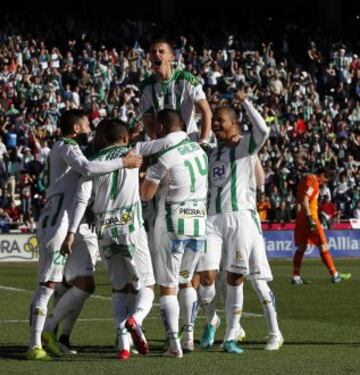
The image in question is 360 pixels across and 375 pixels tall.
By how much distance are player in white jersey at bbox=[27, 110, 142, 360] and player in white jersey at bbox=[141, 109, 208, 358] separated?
1.28 feet

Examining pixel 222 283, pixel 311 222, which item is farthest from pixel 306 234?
pixel 222 283

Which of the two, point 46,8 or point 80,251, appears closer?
point 80,251

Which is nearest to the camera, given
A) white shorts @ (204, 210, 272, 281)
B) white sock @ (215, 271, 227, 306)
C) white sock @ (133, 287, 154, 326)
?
white sock @ (133, 287, 154, 326)

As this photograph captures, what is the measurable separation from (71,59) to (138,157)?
100 ft

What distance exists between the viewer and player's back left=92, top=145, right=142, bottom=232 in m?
11.5

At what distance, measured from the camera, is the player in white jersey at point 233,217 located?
40.3 feet

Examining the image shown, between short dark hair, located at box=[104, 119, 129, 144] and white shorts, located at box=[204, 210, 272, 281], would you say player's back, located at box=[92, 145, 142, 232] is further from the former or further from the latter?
white shorts, located at box=[204, 210, 272, 281]

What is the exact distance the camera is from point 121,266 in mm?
11742

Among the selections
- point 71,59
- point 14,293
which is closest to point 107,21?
point 71,59

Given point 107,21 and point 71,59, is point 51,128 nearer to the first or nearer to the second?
point 71,59

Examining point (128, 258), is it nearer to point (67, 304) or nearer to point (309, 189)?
point (67, 304)

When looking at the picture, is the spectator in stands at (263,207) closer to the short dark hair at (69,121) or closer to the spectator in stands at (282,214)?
the spectator in stands at (282,214)

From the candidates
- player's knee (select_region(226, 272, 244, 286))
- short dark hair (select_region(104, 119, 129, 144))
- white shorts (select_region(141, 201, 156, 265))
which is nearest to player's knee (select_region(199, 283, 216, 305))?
player's knee (select_region(226, 272, 244, 286))

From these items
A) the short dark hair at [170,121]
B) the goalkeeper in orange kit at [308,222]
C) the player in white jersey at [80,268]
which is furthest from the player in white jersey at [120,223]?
the goalkeeper in orange kit at [308,222]
